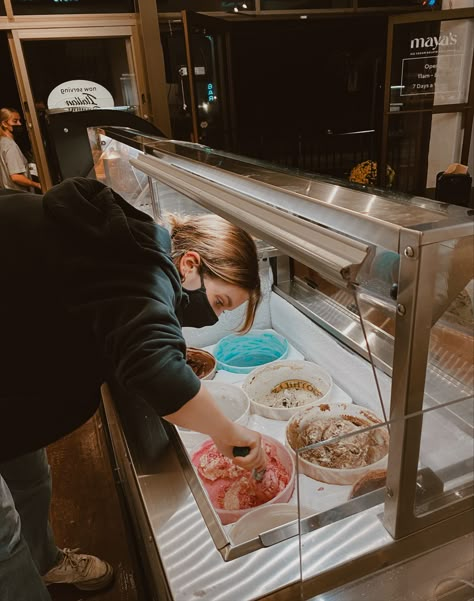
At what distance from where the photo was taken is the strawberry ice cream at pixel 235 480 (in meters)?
1.16

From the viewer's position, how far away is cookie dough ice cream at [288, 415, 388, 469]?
3.14ft

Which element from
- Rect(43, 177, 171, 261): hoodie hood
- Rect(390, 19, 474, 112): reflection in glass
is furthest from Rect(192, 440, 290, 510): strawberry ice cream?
Rect(390, 19, 474, 112): reflection in glass

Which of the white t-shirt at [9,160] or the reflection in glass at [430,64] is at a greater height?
the reflection in glass at [430,64]

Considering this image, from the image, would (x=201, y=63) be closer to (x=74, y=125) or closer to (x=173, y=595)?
(x=74, y=125)

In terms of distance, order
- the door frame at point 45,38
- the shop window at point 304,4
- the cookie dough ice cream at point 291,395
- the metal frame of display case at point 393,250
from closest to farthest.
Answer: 1. the metal frame of display case at point 393,250
2. the cookie dough ice cream at point 291,395
3. the door frame at point 45,38
4. the shop window at point 304,4

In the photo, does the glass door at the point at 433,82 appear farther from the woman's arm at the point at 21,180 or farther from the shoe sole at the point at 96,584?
the shoe sole at the point at 96,584

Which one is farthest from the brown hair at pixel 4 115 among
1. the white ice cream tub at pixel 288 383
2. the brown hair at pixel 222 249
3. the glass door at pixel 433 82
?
the white ice cream tub at pixel 288 383

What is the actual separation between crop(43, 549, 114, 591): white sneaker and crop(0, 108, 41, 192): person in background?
184 inches

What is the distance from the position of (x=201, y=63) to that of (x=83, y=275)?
5.54 m

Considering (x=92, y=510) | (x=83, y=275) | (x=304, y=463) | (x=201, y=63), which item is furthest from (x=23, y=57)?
(x=304, y=463)

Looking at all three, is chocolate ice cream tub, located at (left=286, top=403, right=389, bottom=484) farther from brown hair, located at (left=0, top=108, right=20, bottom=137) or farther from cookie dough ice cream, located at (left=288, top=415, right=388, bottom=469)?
brown hair, located at (left=0, top=108, right=20, bottom=137)

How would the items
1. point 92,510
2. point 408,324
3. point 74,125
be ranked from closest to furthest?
point 408,324 < point 92,510 < point 74,125

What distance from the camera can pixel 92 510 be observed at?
206 cm

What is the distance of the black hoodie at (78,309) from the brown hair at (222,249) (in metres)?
0.34
